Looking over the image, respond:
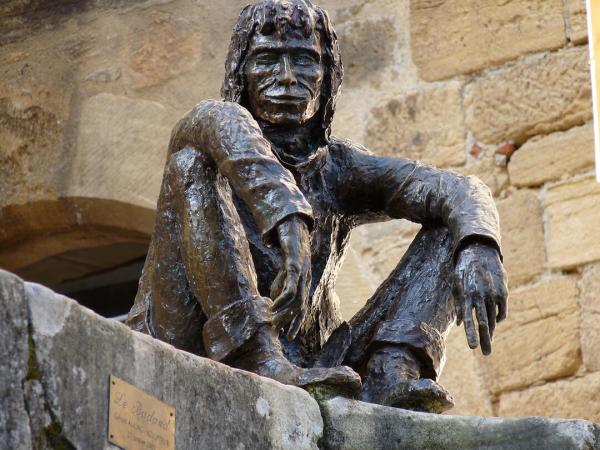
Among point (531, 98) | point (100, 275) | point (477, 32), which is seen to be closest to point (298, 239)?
point (531, 98)

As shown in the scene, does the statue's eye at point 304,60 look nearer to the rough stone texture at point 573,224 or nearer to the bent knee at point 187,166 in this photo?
the bent knee at point 187,166

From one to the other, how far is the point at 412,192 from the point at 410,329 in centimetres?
32

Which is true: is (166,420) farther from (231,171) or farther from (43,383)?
(231,171)

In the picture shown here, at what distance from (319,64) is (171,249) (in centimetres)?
49

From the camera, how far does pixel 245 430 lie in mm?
3340

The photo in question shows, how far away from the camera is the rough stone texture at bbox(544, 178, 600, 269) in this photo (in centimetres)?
527

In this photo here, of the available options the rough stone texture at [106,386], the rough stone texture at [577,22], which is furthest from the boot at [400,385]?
the rough stone texture at [577,22]

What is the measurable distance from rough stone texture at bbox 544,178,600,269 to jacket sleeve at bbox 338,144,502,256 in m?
1.38

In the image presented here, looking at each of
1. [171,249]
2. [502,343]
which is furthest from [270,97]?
[502,343]

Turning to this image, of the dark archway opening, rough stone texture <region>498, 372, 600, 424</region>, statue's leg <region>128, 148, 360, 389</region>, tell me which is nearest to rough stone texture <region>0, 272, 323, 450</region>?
statue's leg <region>128, 148, 360, 389</region>

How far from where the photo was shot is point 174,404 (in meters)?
3.20

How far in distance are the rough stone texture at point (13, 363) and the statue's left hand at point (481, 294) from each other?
1.01 meters

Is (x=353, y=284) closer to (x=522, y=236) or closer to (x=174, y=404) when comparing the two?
(x=522, y=236)

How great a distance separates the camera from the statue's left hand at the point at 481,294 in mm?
3607
